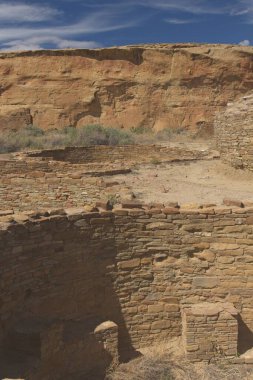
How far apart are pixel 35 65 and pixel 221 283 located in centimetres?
2235

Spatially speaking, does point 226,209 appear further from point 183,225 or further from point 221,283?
point 221,283

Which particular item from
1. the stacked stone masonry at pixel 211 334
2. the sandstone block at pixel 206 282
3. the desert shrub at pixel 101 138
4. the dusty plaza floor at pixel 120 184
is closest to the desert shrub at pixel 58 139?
the desert shrub at pixel 101 138

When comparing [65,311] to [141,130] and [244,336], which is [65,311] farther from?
[141,130]

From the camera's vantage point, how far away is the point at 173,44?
85.6 feet

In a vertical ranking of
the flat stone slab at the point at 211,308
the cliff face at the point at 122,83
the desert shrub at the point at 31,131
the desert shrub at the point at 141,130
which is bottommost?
the flat stone slab at the point at 211,308

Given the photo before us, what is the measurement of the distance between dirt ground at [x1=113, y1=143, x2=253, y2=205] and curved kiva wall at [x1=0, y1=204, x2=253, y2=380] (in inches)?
77.2

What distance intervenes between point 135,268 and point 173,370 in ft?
4.10

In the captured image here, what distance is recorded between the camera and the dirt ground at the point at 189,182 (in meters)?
8.09

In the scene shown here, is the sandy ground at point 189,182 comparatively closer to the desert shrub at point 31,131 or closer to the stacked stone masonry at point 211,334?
the stacked stone masonry at point 211,334

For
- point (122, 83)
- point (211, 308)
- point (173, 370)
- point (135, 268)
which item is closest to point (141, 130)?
point (122, 83)

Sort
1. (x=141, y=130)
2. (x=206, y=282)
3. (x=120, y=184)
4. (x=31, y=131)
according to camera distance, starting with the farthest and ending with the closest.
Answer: (x=141, y=130) < (x=31, y=131) < (x=120, y=184) < (x=206, y=282)

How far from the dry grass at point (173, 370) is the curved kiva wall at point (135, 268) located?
0.94ft

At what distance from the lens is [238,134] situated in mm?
10484

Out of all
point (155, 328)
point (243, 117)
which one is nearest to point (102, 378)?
point (155, 328)
